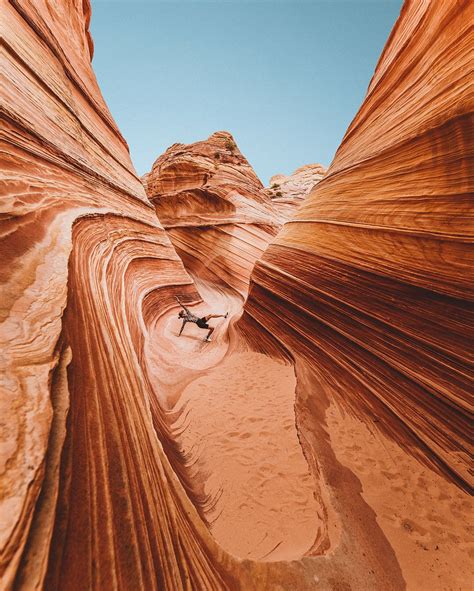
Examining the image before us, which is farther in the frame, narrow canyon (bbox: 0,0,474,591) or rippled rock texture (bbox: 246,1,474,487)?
rippled rock texture (bbox: 246,1,474,487)

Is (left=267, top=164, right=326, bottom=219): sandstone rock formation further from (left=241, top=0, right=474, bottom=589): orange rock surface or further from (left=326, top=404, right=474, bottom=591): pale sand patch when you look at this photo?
(left=326, top=404, right=474, bottom=591): pale sand patch

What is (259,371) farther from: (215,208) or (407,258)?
(215,208)

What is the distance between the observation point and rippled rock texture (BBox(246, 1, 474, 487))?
7.86ft

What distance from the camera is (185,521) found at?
159 centimetres

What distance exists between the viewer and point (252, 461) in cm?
271

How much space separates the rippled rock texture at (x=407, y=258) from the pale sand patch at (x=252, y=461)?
928 millimetres

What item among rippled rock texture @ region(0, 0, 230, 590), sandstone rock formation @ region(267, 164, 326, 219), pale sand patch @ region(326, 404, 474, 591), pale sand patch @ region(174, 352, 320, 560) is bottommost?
pale sand patch @ region(174, 352, 320, 560)

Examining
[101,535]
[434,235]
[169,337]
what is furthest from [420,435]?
[169,337]

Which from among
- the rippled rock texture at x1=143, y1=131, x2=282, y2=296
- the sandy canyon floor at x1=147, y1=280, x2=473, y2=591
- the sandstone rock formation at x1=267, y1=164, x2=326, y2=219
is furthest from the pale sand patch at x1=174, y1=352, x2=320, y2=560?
the sandstone rock formation at x1=267, y1=164, x2=326, y2=219

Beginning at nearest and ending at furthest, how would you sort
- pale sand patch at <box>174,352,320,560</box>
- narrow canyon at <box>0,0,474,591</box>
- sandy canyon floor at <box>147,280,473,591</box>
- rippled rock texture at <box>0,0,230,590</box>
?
rippled rock texture at <box>0,0,230,590</box> → narrow canyon at <box>0,0,474,591</box> → sandy canyon floor at <box>147,280,473,591</box> → pale sand patch at <box>174,352,320,560</box>

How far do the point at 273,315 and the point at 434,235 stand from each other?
9.82 feet

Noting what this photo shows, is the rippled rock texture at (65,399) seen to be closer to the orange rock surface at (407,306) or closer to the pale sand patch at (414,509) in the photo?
the pale sand patch at (414,509)

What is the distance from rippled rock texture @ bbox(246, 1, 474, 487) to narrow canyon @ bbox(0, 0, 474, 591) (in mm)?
23

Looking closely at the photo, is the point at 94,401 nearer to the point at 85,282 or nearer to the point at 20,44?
the point at 85,282
